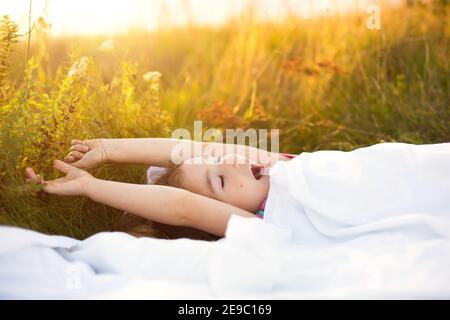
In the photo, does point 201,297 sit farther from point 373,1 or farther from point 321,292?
point 373,1

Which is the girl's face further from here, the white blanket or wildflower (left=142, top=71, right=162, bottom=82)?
wildflower (left=142, top=71, right=162, bottom=82)

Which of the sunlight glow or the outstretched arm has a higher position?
the sunlight glow

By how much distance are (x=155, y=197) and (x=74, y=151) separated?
511 mm

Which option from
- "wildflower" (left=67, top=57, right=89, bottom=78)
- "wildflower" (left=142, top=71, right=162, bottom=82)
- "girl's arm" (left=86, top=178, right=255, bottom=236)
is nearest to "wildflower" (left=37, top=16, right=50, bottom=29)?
"wildflower" (left=67, top=57, right=89, bottom=78)

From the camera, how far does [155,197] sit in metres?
2.04

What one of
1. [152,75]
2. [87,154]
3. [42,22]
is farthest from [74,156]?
[152,75]

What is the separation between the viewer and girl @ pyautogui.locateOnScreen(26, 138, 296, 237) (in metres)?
2.04

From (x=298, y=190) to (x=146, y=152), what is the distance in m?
0.67

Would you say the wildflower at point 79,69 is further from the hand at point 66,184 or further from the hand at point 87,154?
the hand at point 66,184

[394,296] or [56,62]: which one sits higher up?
[56,62]

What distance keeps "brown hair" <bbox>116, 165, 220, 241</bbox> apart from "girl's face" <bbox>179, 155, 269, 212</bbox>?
0.16ft

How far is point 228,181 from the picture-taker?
222cm
